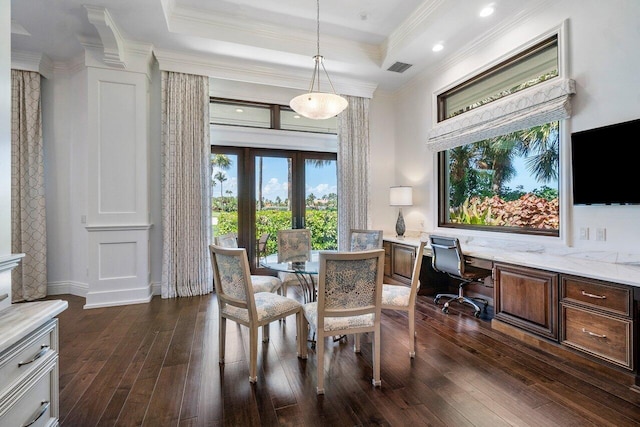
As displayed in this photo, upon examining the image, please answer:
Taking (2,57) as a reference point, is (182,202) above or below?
below

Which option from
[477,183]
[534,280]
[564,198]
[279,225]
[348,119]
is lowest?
[534,280]

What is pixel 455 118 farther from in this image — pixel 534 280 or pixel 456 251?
pixel 534 280

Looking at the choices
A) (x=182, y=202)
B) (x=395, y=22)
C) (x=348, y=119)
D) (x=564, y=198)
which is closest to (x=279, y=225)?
(x=182, y=202)

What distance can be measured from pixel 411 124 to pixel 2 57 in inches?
195

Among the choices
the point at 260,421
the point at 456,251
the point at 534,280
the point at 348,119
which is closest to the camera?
the point at 260,421

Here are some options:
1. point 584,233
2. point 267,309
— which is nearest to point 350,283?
point 267,309

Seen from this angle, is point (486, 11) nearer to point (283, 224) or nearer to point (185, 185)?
point (283, 224)

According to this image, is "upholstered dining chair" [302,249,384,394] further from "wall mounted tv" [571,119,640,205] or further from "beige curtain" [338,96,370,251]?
"beige curtain" [338,96,370,251]

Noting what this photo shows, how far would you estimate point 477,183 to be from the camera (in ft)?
13.5

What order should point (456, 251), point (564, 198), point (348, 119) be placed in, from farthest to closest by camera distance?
point (348, 119), point (456, 251), point (564, 198)

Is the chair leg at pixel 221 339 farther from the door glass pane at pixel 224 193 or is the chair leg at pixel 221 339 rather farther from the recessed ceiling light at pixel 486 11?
the recessed ceiling light at pixel 486 11

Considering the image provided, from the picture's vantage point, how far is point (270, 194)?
508 cm

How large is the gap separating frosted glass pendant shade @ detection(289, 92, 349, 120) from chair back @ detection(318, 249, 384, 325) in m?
1.99

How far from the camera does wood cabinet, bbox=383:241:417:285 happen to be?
426 centimetres
